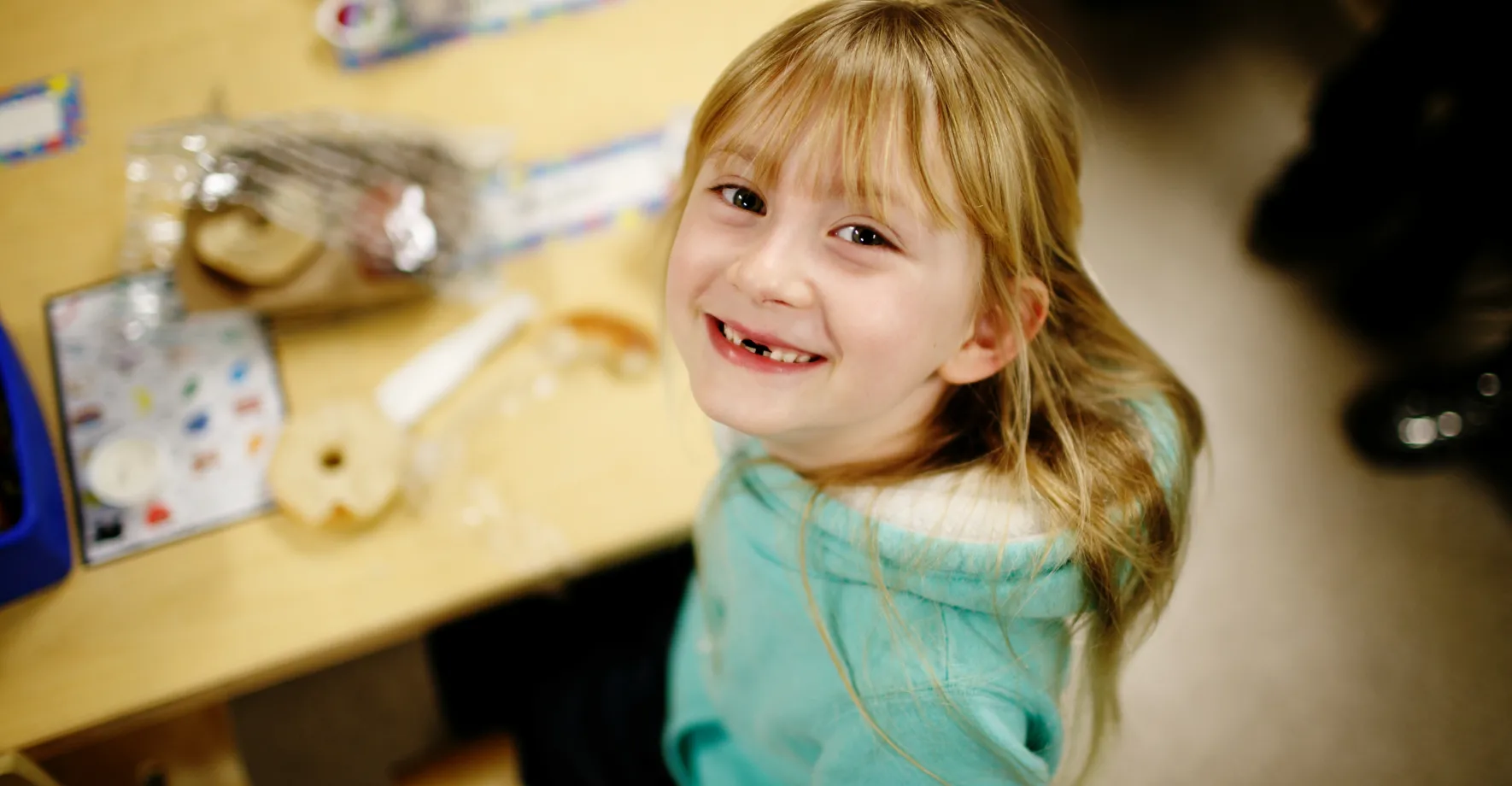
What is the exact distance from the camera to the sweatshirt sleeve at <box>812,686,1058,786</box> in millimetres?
601

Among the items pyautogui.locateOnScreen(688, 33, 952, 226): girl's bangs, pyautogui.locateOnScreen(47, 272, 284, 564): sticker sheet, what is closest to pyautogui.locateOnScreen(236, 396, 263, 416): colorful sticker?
pyautogui.locateOnScreen(47, 272, 284, 564): sticker sheet

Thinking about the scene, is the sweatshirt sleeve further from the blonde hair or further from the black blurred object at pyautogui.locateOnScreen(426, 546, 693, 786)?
the black blurred object at pyautogui.locateOnScreen(426, 546, 693, 786)

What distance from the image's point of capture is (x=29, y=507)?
76 cm

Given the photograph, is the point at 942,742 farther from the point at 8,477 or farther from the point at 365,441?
the point at 8,477

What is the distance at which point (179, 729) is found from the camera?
920 millimetres

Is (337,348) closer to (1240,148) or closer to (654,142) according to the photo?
(654,142)

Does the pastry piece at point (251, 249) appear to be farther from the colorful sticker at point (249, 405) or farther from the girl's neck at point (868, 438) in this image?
the girl's neck at point (868, 438)

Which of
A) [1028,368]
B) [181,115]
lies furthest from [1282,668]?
[181,115]

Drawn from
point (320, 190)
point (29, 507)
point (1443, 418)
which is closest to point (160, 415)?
point (29, 507)

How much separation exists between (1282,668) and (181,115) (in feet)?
5.46

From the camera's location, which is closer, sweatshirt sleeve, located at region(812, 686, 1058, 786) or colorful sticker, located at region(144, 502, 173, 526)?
sweatshirt sleeve, located at region(812, 686, 1058, 786)

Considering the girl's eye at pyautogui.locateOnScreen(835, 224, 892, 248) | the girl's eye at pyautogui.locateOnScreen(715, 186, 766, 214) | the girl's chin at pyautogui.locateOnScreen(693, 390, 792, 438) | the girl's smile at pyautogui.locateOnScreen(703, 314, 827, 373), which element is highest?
the girl's eye at pyautogui.locateOnScreen(715, 186, 766, 214)

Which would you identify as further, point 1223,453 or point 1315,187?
point 1315,187

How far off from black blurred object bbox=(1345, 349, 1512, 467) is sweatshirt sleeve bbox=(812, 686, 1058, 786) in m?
1.18
